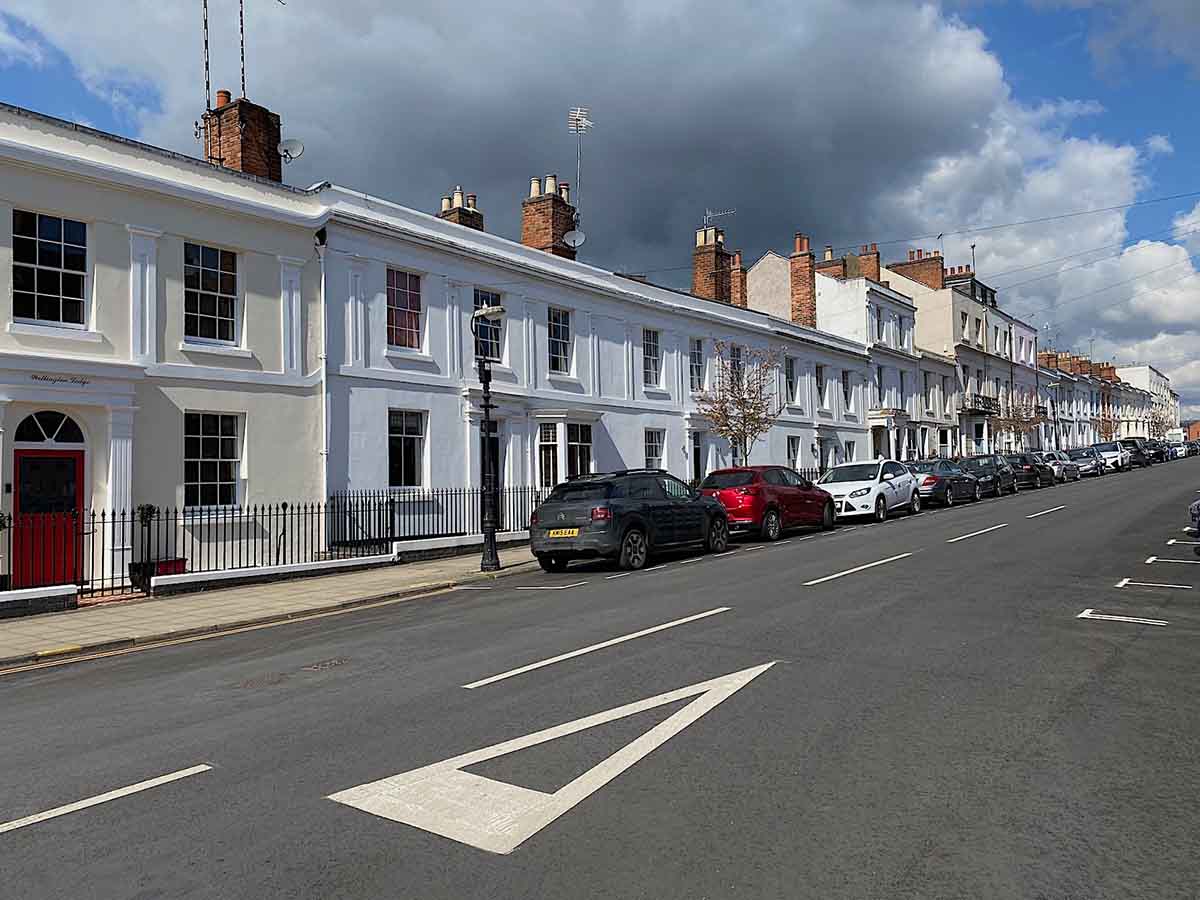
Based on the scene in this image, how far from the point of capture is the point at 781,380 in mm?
36344

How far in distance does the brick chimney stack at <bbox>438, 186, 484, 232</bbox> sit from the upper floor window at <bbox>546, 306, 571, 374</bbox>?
317 cm

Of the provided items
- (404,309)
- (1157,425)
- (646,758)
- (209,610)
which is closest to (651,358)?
(404,309)

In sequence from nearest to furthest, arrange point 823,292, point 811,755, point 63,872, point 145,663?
point 63,872, point 811,755, point 145,663, point 823,292

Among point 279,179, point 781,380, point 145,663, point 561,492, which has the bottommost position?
point 145,663

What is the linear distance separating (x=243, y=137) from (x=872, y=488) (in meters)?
18.3

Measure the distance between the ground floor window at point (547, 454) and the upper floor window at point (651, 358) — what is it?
17.0ft

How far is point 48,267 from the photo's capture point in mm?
15414

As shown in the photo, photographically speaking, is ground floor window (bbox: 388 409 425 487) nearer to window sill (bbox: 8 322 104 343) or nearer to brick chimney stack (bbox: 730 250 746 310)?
window sill (bbox: 8 322 104 343)

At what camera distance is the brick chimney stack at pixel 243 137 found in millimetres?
19484

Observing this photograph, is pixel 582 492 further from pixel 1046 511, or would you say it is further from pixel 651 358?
pixel 1046 511

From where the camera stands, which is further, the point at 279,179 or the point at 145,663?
the point at 279,179

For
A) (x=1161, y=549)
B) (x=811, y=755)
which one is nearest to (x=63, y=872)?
(x=811, y=755)

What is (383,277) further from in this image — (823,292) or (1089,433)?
(1089,433)

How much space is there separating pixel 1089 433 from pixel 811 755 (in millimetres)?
99496
